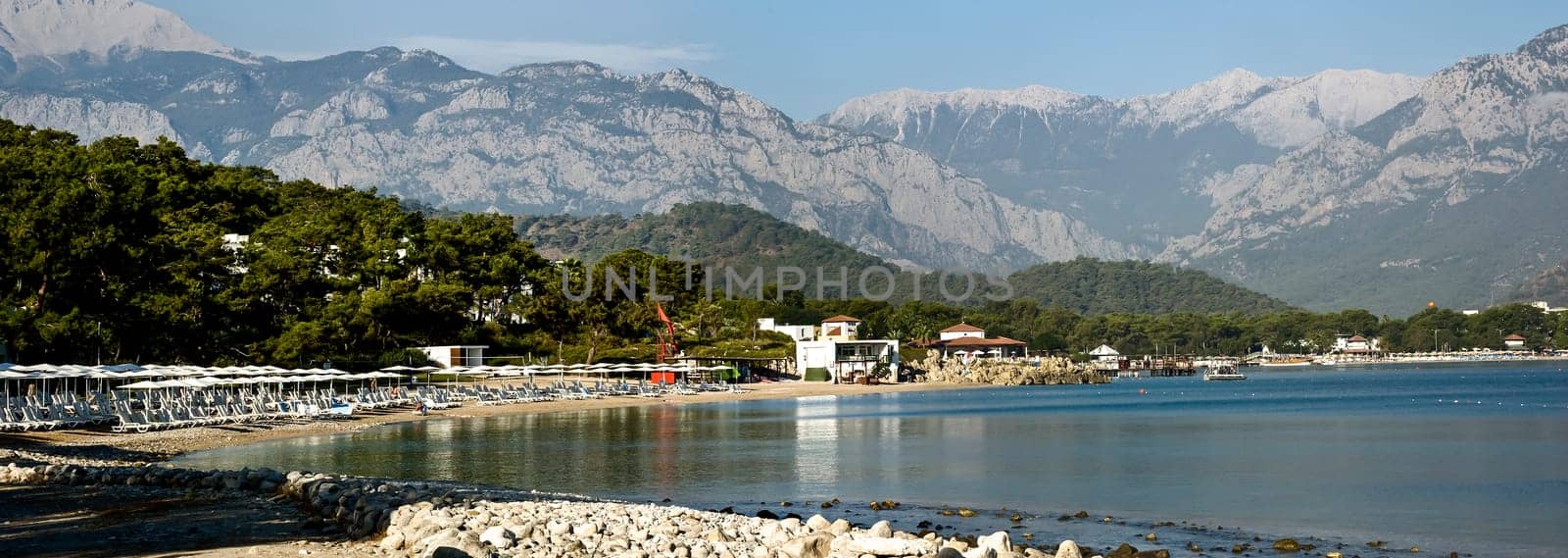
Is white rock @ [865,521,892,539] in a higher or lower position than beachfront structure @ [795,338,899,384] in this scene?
lower

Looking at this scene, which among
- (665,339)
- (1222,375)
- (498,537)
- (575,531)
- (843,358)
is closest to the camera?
(498,537)

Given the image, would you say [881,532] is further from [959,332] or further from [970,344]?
[959,332]

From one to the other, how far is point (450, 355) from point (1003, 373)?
56.4 metres

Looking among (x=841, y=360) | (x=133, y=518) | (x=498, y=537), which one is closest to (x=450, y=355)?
(x=841, y=360)

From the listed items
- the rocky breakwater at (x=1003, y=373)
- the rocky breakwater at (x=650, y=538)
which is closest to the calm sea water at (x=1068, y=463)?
the rocky breakwater at (x=650, y=538)

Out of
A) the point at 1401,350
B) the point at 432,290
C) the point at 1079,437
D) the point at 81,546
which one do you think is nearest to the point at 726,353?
the point at 432,290

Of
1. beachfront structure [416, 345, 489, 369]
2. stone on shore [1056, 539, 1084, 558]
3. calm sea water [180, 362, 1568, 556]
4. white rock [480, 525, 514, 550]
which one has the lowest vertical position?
calm sea water [180, 362, 1568, 556]

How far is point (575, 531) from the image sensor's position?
54.9 ft

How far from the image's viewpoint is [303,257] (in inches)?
2420

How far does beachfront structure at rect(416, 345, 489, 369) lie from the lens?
71.3m

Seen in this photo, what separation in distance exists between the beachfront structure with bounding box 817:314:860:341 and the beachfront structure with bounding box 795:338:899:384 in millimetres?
1040

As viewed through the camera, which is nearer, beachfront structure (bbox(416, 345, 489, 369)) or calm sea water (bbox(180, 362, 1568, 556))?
calm sea water (bbox(180, 362, 1568, 556))

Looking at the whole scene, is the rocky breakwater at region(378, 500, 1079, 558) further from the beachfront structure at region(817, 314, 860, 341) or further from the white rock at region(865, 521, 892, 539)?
the beachfront structure at region(817, 314, 860, 341)

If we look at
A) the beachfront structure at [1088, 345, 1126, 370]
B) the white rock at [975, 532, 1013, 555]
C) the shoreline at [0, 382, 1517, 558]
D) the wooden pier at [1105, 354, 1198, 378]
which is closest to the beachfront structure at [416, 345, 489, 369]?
the shoreline at [0, 382, 1517, 558]
